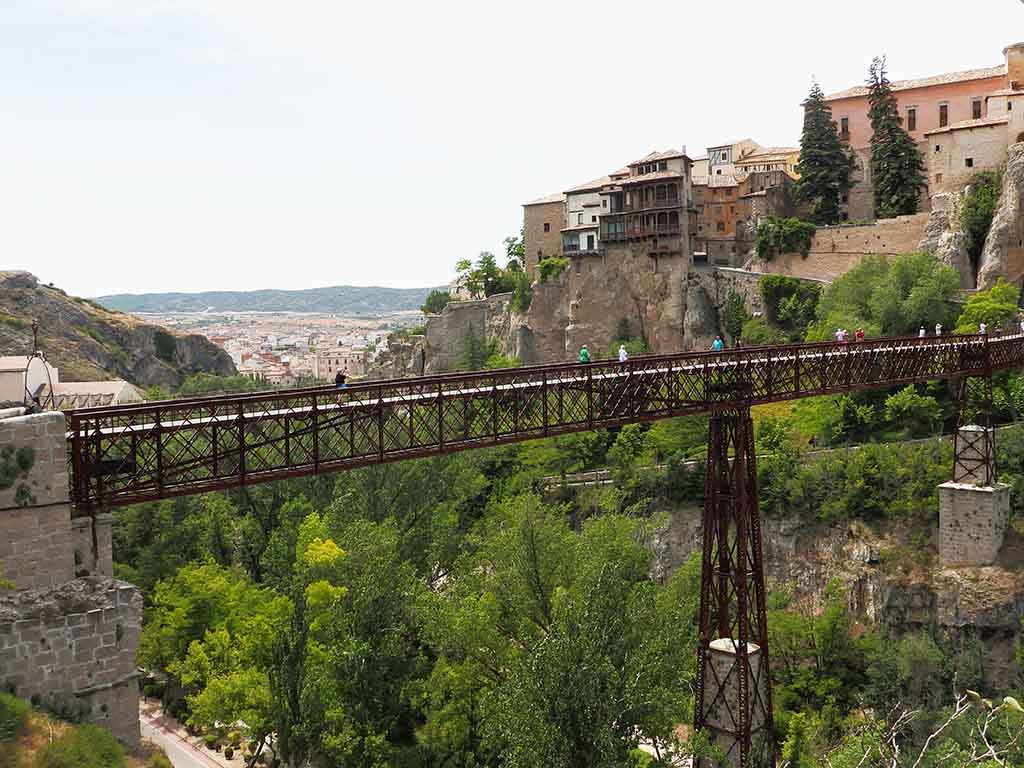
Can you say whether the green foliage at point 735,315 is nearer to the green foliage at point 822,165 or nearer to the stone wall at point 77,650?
the green foliage at point 822,165

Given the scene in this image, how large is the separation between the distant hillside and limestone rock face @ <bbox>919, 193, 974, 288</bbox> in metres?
Answer: 68.9

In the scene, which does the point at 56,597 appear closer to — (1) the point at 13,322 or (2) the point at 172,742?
(2) the point at 172,742

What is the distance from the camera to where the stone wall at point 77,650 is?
45.2 ft

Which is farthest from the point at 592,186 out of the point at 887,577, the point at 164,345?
the point at 164,345

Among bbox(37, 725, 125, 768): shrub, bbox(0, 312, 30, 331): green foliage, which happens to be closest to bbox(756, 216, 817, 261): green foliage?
bbox(37, 725, 125, 768): shrub

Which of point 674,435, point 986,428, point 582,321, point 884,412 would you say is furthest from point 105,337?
point 986,428

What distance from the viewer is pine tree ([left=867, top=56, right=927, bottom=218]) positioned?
5650 cm

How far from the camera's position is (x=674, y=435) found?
146ft

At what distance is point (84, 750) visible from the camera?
44.2 feet

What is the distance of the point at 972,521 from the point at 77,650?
2914 centimetres

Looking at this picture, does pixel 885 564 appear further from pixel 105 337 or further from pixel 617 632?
pixel 105 337

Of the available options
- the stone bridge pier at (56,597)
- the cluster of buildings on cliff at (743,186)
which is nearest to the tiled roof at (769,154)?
the cluster of buildings on cliff at (743,186)

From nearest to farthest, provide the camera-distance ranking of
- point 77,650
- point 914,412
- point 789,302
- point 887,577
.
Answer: point 77,650, point 887,577, point 914,412, point 789,302

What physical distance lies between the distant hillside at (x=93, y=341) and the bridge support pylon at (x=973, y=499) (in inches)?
2856
